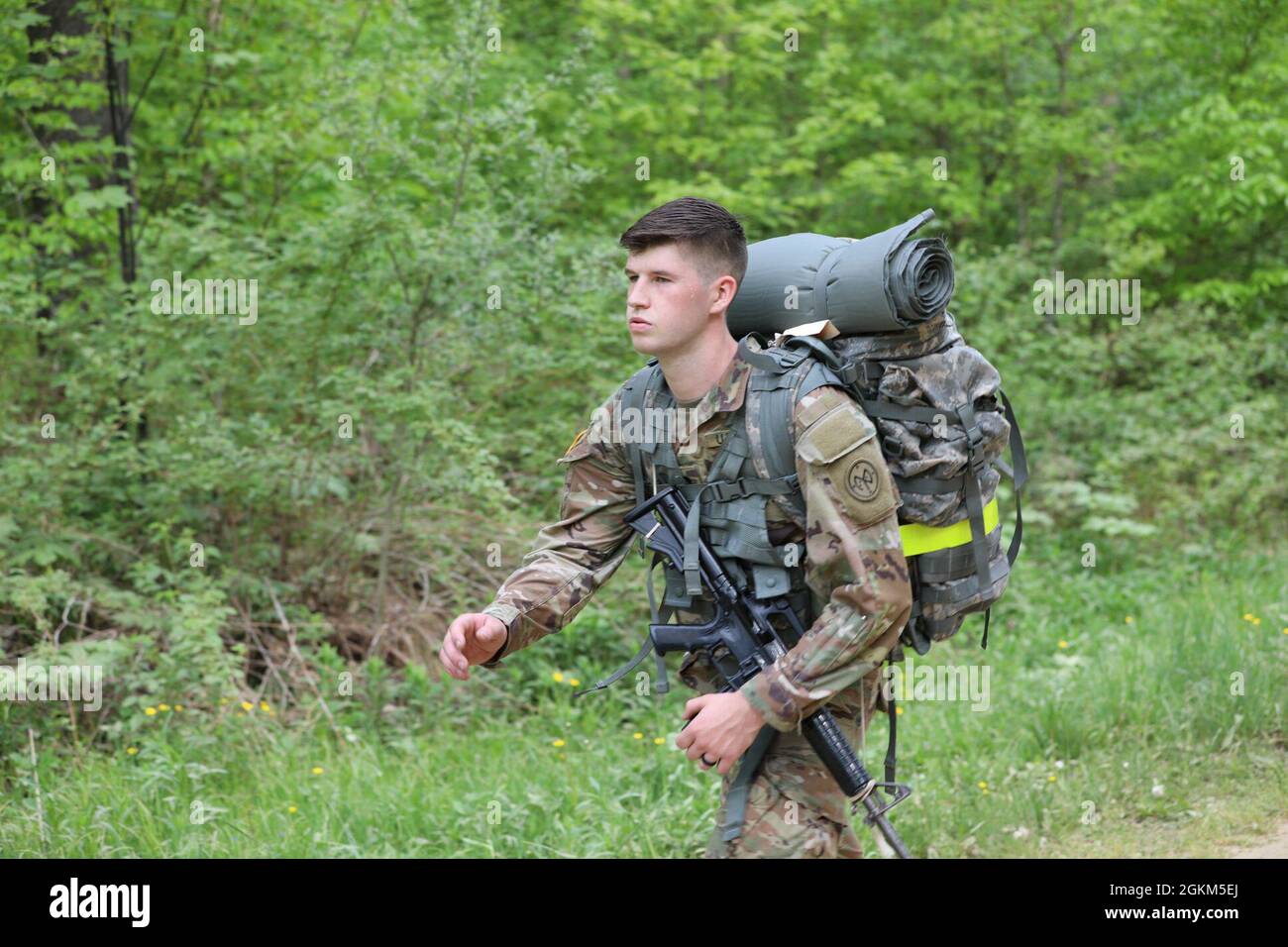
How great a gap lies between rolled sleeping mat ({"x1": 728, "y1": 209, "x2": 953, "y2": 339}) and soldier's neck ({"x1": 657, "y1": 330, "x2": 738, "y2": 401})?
0.76 feet

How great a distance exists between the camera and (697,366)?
10.5ft

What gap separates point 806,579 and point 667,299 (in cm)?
76

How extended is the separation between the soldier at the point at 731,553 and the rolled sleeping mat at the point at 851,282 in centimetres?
16

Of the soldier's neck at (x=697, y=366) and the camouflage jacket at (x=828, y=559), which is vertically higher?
the soldier's neck at (x=697, y=366)

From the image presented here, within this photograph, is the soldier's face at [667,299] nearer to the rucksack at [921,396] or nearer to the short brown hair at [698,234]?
the short brown hair at [698,234]

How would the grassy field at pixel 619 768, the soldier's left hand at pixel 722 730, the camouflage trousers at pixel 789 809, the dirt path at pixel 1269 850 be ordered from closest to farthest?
1. the soldier's left hand at pixel 722 730
2. the camouflage trousers at pixel 789 809
3. the dirt path at pixel 1269 850
4. the grassy field at pixel 619 768

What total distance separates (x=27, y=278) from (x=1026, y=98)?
29.0 ft

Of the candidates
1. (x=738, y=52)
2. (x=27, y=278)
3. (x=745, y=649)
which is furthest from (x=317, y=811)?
(x=738, y=52)

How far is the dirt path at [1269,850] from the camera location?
460 cm

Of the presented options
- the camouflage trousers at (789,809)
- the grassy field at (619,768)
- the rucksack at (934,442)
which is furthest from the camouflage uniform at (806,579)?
the grassy field at (619,768)

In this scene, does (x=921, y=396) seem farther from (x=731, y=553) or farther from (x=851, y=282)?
(x=731, y=553)

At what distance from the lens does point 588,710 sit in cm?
638

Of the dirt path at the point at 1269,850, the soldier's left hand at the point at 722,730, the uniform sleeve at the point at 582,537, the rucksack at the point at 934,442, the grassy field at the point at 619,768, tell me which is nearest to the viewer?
the soldier's left hand at the point at 722,730

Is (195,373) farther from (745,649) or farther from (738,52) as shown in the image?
(738,52)
